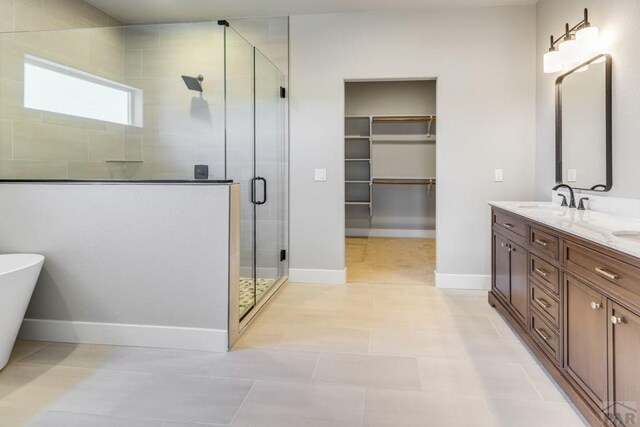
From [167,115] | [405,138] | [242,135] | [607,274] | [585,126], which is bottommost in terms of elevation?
[607,274]

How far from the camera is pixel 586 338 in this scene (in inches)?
66.5

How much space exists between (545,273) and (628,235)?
0.53 m

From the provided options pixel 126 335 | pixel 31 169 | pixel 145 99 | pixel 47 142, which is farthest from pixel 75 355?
pixel 145 99

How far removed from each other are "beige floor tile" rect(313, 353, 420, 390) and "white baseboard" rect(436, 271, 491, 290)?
1635 mm

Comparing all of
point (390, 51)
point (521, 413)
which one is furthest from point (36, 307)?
point (390, 51)

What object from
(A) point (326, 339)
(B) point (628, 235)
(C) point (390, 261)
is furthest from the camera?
(C) point (390, 261)

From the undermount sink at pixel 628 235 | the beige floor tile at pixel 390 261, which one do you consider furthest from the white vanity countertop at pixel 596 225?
the beige floor tile at pixel 390 261

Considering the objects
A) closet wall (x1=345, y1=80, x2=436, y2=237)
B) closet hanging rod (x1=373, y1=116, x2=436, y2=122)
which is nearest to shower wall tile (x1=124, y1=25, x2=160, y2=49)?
closet wall (x1=345, y1=80, x2=436, y2=237)

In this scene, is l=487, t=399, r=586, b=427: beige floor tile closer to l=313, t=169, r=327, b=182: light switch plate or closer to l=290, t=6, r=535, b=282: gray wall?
l=290, t=6, r=535, b=282: gray wall

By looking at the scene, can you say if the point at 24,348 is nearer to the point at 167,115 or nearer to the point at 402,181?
the point at 167,115

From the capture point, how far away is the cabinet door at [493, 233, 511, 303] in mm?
2828

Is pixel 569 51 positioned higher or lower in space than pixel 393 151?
higher

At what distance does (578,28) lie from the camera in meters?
2.75

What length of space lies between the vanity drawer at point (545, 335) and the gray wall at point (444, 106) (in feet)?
4.85
